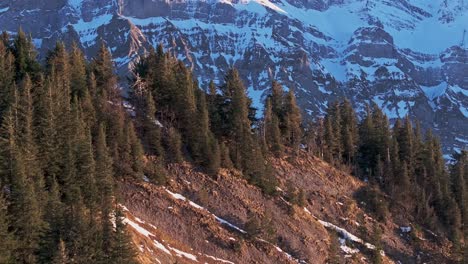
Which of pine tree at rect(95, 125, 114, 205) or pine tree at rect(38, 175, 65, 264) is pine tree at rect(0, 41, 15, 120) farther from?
pine tree at rect(38, 175, 65, 264)

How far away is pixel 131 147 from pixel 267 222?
14783 millimetres

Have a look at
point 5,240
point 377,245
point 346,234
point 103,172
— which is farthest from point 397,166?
point 5,240

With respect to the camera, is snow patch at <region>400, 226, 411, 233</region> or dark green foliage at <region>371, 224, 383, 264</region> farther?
snow patch at <region>400, 226, 411, 233</region>

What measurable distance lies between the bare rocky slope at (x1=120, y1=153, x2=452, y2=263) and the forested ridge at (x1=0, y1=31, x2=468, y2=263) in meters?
1.76

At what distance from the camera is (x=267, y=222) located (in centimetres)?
5691

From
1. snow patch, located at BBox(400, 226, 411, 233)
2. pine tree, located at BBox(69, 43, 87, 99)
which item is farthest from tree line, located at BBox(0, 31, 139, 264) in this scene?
snow patch, located at BBox(400, 226, 411, 233)

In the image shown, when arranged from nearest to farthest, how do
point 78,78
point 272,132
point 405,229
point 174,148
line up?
point 174,148, point 78,78, point 405,229, point 272,132

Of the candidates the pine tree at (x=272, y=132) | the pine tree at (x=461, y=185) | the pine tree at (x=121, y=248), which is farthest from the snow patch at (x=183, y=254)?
the pine tree at (x=461, y=185)

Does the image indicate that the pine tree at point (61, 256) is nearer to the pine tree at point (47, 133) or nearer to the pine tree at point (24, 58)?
the pine tree at point (47, 133)

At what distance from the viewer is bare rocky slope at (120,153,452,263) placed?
53.4 meters

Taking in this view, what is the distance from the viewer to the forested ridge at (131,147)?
40.7 metres

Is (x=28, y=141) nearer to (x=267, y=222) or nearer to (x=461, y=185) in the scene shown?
(x=267, y=222)

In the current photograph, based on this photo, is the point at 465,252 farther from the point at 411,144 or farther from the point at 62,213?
the point at 62,213

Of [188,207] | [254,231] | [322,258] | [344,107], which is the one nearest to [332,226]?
[322,258]
